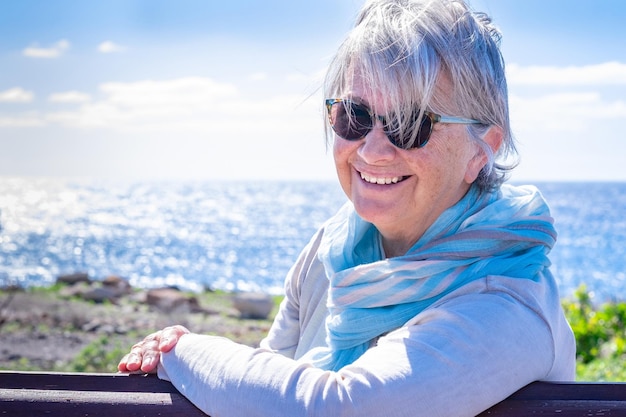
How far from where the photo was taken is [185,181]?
129125 mm

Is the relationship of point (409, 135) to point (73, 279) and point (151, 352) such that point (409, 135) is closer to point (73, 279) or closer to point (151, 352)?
point (151, 352)

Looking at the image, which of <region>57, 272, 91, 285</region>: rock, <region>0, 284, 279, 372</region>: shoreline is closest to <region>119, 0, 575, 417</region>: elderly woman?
Result: <region>0, 284, 279, 372</region>: shoreline

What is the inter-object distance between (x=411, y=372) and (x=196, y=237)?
163 feet

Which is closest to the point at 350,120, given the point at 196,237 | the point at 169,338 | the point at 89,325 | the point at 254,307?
the point at 169,338

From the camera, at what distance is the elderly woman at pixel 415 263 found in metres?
1.63

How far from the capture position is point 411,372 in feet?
5.25

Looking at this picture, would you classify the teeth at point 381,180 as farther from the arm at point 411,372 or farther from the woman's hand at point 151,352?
the woman's hand at point 151,352

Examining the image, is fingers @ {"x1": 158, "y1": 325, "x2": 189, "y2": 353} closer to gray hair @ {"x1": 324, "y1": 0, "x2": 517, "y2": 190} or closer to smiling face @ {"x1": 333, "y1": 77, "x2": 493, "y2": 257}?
smiling face @ {"x1": 333, "y1": 77, "x2": 493, "y2": 257}

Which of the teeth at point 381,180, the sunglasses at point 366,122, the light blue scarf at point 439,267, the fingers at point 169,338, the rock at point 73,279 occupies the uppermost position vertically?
the sunglasses at point 366,122

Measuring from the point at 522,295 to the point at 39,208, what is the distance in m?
Result: 69.5

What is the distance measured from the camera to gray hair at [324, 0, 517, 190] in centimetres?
201

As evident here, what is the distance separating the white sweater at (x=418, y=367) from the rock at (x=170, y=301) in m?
9.11

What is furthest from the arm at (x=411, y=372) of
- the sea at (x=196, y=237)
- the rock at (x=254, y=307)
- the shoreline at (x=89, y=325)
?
the rock at (x=254, y=307)

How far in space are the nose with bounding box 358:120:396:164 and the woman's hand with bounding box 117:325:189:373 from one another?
2.32 feet
